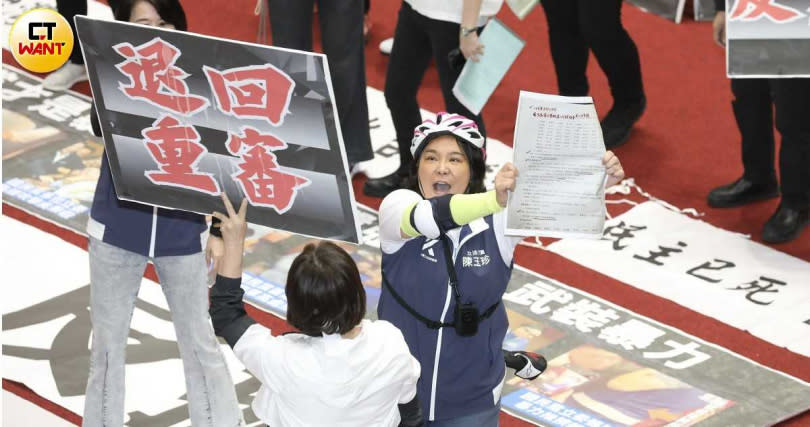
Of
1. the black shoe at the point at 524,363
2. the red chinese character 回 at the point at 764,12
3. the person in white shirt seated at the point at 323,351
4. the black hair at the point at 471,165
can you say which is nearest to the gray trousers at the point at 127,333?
the black hair at the point at 471,165

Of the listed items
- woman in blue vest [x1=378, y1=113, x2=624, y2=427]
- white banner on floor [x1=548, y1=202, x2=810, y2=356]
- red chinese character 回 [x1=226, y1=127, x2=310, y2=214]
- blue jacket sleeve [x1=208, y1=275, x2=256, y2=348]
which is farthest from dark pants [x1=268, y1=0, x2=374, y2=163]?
blue jacket sleeve [x1=208, y1=275, x2=256, y2=348]

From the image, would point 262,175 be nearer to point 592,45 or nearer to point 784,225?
point 784,225

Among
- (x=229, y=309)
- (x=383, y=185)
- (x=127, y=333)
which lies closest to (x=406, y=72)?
(x=383, y=185)

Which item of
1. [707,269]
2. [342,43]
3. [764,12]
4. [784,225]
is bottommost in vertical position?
[707,269]


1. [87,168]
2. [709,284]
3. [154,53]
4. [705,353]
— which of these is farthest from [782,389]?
[87,168]

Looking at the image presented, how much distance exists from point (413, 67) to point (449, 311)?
2.60 meters

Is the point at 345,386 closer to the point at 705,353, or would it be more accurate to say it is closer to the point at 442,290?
the point at 442,290

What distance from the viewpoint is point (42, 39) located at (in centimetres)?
586

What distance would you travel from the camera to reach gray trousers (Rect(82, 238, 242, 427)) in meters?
4.04

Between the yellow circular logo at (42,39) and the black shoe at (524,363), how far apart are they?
2.84 meters

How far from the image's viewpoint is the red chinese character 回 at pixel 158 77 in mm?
3205

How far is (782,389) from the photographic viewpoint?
482cm

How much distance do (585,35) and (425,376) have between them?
3.25 meters

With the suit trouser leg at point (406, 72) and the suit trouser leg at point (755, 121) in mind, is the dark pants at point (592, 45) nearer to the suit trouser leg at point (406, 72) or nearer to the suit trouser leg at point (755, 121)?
the suit trouser leg at point (755, 121)
